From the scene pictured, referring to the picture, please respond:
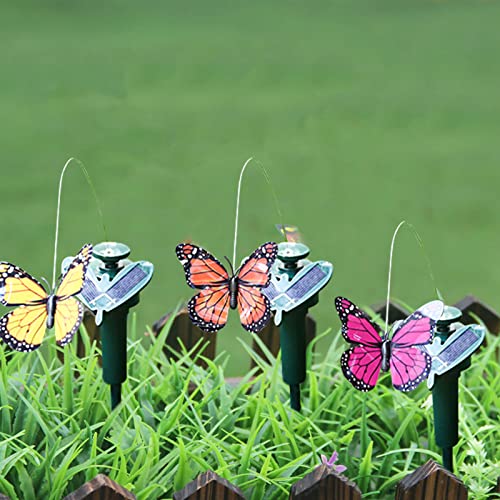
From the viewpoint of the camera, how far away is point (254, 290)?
222 centimetres

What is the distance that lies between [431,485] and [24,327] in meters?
0.81

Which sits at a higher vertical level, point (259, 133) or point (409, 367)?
point (409, 367)

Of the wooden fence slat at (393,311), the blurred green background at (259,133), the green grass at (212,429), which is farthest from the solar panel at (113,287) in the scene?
the blurred green background at (259,133)

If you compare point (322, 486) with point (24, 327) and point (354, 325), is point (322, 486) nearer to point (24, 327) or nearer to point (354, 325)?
point (354, 325)

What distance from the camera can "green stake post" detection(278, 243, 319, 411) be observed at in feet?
7.45

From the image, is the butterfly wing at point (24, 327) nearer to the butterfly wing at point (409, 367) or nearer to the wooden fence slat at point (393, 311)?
the butterfly wing at point (409, 367)

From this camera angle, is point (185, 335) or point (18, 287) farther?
point (185, 335)

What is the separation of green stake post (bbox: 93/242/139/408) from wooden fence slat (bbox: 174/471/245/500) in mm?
436

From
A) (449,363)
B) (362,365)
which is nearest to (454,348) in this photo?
(449,363)

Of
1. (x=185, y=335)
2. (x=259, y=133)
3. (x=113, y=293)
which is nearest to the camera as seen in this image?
(x=113, y=293)

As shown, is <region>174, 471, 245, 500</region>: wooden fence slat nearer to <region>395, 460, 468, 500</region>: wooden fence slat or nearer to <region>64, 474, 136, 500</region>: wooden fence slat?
<region>64, 474, 136, 500</region>: wooden fence slat

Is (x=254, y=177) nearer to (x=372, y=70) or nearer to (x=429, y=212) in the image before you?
(x=429, y=212)

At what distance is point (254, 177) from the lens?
4551 millimetres

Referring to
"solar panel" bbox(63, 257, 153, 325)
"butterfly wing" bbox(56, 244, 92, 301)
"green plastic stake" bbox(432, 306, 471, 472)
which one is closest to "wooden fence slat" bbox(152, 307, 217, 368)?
"solar panel" bbox(63, 257, 153, 325)
